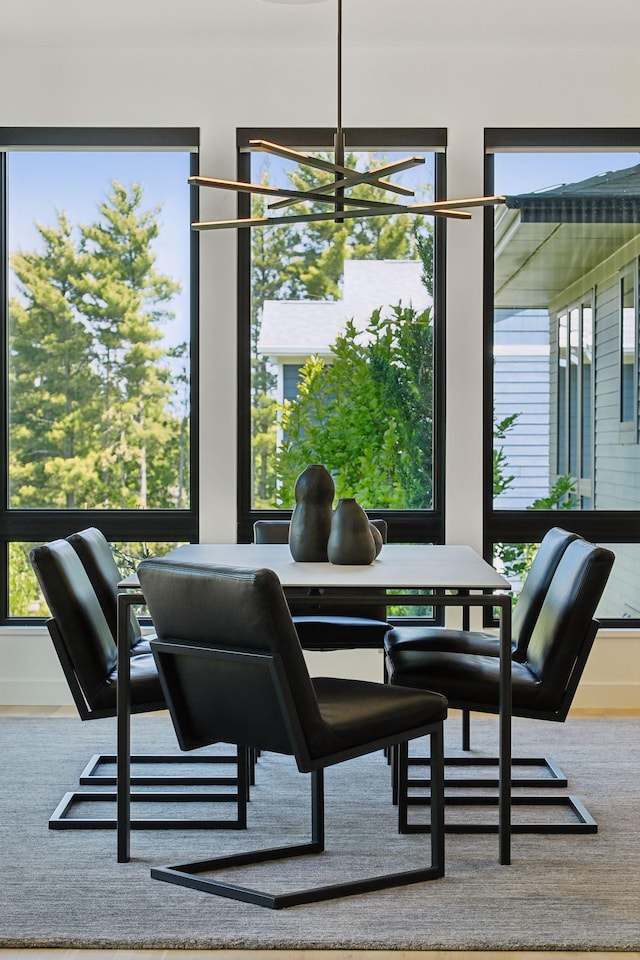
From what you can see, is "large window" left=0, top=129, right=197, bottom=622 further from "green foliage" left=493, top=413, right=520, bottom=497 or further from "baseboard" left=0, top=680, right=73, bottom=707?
"green foliage" left=493, top=413, right=520, bottom=497

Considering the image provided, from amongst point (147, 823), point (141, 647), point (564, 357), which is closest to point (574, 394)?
point (564, 357)

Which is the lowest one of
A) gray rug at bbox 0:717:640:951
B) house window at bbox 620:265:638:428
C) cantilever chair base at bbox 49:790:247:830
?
gray rug at bbox 0:717:640:951

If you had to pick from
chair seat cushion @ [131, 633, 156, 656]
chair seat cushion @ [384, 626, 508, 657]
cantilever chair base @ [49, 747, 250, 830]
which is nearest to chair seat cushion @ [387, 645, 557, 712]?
chair seat cushion @ [384, 626, 508, 657]

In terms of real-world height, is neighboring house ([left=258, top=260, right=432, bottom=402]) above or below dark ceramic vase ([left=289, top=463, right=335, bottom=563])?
above

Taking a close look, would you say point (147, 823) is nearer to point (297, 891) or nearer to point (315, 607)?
point (297, 891)

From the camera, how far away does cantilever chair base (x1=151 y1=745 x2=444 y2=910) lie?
254 centimetres

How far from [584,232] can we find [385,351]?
1.07 metres

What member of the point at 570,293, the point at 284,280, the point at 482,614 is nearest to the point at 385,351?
the point at 284,280

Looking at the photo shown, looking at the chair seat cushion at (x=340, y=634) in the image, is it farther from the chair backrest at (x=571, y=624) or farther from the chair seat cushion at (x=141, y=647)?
the chair backrest at (x=571, y=624)

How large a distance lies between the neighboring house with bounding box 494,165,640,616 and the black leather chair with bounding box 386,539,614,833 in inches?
65.7

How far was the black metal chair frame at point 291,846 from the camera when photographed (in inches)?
94.3

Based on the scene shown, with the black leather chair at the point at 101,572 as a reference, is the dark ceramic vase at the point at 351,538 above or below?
above
